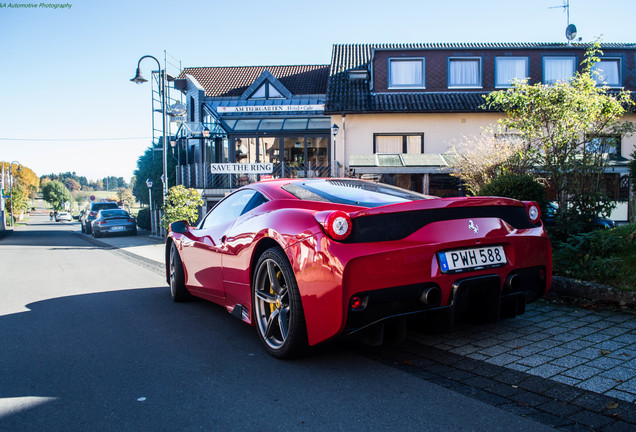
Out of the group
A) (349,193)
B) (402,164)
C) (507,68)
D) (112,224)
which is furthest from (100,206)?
(349,193)

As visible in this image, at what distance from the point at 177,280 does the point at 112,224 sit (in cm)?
1910

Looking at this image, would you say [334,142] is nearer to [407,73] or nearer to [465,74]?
[407,73]

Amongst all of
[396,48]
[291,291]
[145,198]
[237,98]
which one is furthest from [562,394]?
[145,198]

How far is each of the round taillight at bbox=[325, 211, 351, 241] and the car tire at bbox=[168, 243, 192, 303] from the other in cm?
299

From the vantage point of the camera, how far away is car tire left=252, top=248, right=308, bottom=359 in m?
3.24

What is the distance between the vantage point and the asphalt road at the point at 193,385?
2.49 metres

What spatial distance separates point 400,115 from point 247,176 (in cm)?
765

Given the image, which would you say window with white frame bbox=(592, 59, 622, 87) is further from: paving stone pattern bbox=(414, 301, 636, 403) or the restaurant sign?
paving stone pattern bbox=(414, 301, 636, 403)

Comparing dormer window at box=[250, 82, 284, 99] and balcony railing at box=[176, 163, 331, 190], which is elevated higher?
dormer window at box=[250, 82, 284, 99]

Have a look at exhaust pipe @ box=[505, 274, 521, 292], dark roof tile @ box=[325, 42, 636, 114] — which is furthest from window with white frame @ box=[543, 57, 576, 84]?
exhaust pipe @ box=[505, 274, 521, 292]

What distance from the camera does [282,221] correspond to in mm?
3469

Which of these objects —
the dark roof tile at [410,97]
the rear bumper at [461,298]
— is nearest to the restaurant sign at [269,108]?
the dark roof tile at [410,97]

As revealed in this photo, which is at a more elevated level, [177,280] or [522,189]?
[522,189]

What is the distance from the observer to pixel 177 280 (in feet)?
18.3
